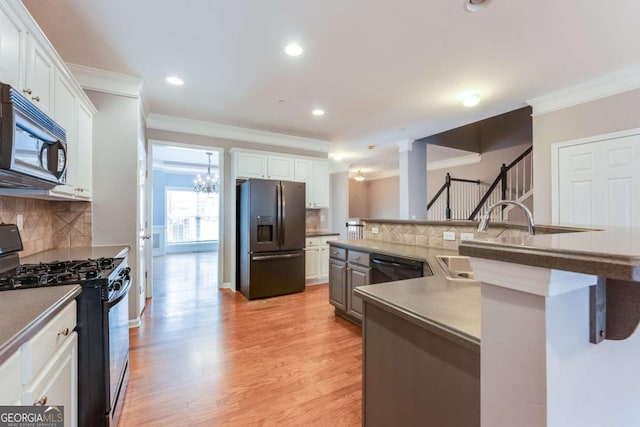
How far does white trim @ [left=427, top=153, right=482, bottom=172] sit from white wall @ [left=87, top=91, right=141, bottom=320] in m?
7.24

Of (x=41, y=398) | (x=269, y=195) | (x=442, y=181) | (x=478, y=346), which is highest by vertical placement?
(x=442, y=181)

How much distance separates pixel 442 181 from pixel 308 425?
307 inches

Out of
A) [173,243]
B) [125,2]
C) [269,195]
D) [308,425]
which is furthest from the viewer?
[173,243]

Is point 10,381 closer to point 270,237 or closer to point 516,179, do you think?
point 270,237

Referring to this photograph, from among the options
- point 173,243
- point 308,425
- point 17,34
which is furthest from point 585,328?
point 173,243

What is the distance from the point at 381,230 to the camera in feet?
12.2

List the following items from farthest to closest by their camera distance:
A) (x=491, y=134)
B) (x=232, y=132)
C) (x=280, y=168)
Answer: (x=491, y=134), (x=280, y=168), (x=232, y=132)

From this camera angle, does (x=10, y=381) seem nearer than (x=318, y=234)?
Yes

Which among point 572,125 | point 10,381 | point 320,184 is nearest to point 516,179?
point 572,125

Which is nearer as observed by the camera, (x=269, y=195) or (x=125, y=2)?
(x=125, y=2)

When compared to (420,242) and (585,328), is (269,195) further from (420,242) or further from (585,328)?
(585,328)

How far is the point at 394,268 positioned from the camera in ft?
8.78

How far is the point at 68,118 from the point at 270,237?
104 inches

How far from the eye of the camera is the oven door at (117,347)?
1.60 meters
